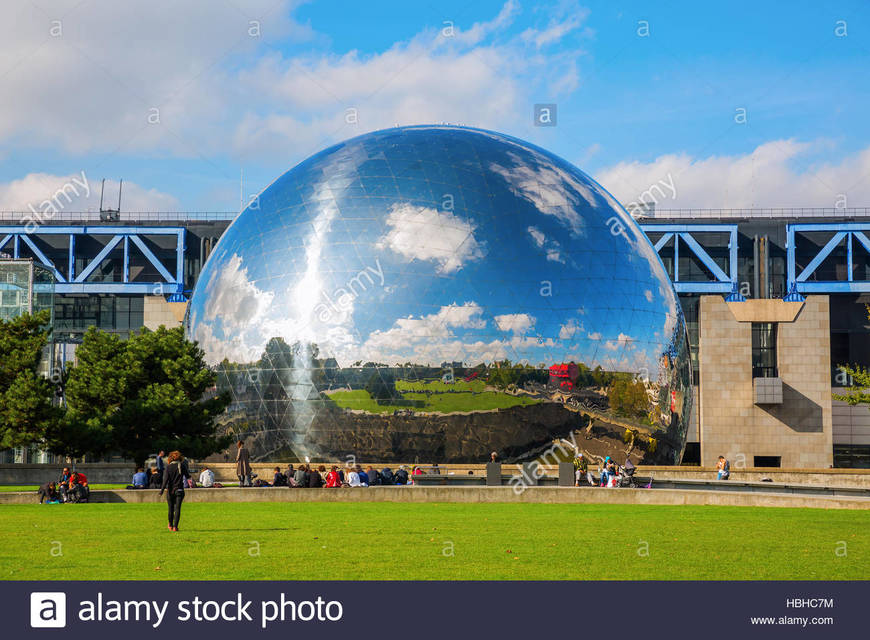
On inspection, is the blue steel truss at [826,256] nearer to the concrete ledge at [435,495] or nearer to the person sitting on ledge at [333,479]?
the concrete ledge at [435,495]

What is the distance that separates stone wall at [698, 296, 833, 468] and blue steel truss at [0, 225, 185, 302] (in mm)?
35723

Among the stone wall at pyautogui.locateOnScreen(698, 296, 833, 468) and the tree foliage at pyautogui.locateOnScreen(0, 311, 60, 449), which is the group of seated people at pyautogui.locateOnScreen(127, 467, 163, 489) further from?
the stone wall at pyautogui.locateOnScreen(698, 296, 833, 468)

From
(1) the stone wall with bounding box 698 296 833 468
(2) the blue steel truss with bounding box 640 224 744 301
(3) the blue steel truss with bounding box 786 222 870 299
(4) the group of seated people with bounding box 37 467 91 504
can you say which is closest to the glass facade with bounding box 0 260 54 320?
(4) the group of seated people with bounding box 37 467 91 504

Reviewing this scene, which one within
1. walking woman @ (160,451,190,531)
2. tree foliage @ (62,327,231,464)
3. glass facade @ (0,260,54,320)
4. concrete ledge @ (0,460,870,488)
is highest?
glass facade @ (0,260,54,320)

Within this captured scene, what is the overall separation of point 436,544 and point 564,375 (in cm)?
1674

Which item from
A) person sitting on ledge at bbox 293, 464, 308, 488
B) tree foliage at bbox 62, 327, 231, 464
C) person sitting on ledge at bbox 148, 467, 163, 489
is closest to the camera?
person sitting on ledge at bbox 293, 464, 308, 488

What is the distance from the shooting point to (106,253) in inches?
2948

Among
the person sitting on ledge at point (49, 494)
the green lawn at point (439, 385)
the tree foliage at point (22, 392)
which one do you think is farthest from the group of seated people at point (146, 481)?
the green lawn at point (439, 385)

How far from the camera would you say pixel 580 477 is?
29625 mm

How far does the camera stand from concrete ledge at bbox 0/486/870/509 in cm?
2514

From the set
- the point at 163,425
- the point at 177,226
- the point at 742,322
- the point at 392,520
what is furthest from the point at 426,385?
the point at 177,226

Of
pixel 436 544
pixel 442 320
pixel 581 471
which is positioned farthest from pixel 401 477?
pixel 436 544

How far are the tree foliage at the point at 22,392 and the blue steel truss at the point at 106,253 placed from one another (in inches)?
1550

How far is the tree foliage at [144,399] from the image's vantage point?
110 feet
